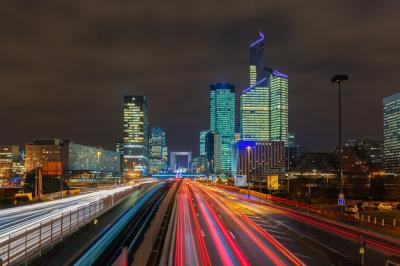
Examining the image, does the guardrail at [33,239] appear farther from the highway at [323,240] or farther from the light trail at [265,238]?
the highway at [323,240]

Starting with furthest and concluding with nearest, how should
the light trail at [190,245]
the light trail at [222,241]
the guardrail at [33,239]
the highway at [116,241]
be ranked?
the highway at [116,241]
the light trail at [222,241]
the light trail at [190,245]
the guardrail at [33,239]

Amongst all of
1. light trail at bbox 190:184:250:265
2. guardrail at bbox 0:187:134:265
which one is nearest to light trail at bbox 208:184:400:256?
light trail at bbox 190:184:250:265

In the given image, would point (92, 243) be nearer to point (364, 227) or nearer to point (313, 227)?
point (313, 227)

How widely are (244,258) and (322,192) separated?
326 feet

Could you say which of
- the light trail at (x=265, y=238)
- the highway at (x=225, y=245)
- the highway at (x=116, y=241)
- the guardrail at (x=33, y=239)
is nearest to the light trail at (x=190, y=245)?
the highway at (x=225, y=245)

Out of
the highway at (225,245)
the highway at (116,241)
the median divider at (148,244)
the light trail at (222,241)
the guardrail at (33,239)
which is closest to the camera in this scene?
the guardrail at (33,239)

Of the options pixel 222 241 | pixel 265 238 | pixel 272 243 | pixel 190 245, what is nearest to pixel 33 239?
pixel 190 245

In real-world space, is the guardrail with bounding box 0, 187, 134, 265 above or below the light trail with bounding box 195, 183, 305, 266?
above

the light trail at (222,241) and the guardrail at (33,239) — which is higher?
the guardrail at (33,239)

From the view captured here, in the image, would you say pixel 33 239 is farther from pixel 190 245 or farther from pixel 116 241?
pixel 190 245

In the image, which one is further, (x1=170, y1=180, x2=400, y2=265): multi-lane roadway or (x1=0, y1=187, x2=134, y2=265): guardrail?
(x1=170, y1=180, x2=400, y2=265): multi-lane roadway

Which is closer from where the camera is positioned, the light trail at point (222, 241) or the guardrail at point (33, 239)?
the guardrail at point (33, 239)

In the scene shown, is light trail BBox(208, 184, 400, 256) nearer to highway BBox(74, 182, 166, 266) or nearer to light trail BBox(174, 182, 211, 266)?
light trail BBox(174, 182, 211, 266)

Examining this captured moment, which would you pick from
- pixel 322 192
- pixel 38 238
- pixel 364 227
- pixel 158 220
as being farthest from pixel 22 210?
pixel 322 192
